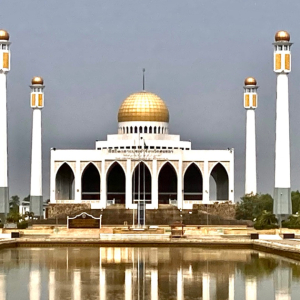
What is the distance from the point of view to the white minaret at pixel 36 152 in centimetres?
9944

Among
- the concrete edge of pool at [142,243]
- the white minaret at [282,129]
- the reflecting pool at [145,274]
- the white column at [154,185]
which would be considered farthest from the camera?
the white column at [154,185]

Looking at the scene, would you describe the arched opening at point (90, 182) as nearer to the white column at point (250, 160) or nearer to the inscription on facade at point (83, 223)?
the white column at point (250, 160)

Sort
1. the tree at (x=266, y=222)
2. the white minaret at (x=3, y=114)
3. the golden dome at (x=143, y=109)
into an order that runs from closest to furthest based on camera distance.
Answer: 1. the tree at (x=266, y=222)
2. the white minaret at (x=3, y=114)
3. the golden dome at (x=143, y=109)

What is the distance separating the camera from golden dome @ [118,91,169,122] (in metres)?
104

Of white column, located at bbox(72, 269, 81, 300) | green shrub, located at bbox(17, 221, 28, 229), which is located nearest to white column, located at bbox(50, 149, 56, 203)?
green shrub, located at bbox(17, 221, 28, 229)

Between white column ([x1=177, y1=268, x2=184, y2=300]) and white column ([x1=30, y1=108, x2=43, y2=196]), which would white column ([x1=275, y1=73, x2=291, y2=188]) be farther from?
white column ([x1=177, y1=268, x2=184, y2=300])

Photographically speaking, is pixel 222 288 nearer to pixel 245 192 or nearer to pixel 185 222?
pixel 185 222

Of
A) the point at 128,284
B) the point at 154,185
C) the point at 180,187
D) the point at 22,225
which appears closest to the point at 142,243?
the point at 22,225

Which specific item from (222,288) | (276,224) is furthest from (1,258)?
(276,224)

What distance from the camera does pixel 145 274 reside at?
5012cm

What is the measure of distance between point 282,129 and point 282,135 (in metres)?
0.44

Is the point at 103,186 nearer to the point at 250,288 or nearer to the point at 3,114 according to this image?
the point at 3,114

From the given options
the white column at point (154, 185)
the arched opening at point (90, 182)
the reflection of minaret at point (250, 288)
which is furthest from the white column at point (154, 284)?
the arched opening at point (90, 182)

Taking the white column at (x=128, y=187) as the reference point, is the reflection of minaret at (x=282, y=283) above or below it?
below
